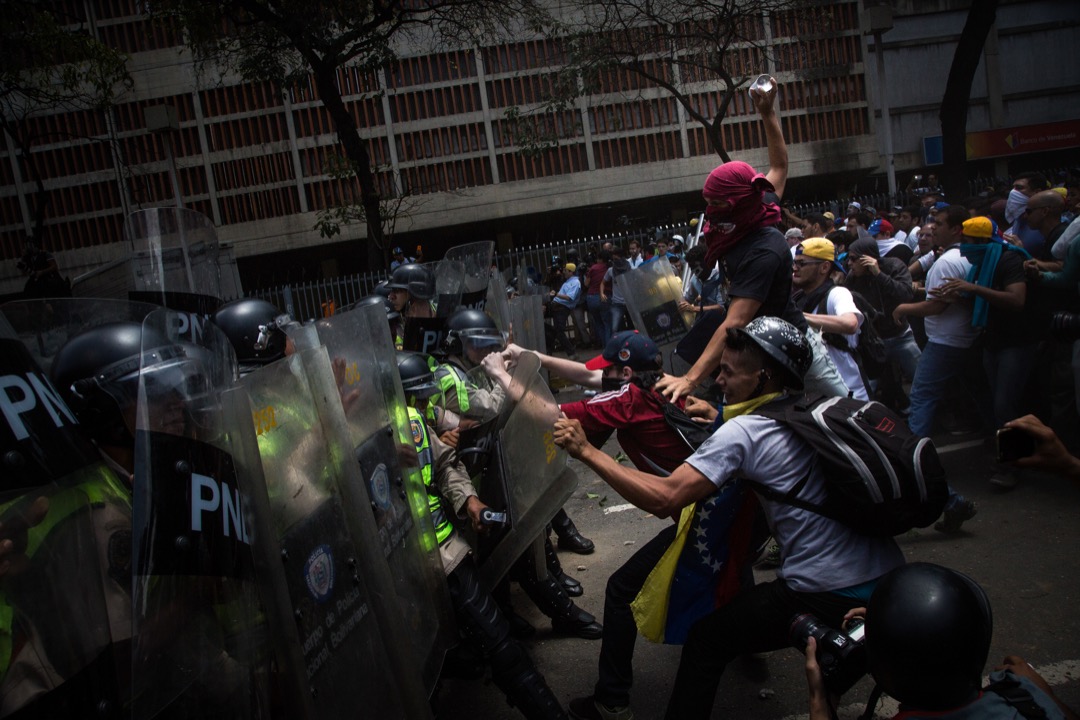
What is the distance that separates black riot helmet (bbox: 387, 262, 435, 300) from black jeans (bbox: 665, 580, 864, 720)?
3194 mm

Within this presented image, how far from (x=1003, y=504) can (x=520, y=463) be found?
11.3ft

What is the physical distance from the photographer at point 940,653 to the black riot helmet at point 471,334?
281 cm

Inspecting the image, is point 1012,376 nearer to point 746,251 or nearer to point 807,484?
point 746,251

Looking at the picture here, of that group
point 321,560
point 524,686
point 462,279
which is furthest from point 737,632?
point 462,279

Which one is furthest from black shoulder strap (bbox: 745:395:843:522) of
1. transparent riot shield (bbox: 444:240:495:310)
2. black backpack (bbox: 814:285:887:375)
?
transparent riot shield (bbox: 444:240:495:310)

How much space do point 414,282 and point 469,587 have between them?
2.70 meters

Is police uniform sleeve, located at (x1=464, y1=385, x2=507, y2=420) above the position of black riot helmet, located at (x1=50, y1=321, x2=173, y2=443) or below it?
below

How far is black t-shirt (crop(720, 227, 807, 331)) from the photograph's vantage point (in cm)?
353

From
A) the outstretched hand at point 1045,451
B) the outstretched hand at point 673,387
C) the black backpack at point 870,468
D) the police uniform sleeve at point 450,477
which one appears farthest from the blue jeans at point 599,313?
the outstretched hand at point 1045,451

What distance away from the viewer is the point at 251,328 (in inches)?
135

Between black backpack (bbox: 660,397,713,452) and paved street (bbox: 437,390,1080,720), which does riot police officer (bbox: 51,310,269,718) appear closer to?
black backpack (bbox: 660,397,713,452)

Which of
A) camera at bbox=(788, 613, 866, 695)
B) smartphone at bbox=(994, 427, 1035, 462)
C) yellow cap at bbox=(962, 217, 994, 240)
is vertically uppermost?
yellow cap at bbox=(962, 217, 994, 240)

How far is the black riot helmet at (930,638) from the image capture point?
64.1 inches

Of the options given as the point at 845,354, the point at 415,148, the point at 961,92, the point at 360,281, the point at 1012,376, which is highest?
the point at 415,148
